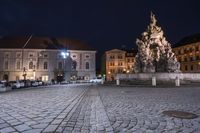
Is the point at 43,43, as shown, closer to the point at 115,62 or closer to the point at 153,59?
the point at 115,62

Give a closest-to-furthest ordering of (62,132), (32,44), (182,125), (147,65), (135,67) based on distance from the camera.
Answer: (62,132) < (182,125) < (147,65) < (135,67) < (32,44)

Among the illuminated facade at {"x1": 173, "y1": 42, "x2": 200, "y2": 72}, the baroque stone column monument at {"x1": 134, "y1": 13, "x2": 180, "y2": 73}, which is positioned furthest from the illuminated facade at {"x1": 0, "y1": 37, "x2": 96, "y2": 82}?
the illuminated facade at {"x1": 173, "y1": 42, "x2": 200, "y2": 72}

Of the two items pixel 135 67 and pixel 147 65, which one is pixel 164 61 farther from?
pixel 135 67

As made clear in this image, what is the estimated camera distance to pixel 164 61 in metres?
39.0

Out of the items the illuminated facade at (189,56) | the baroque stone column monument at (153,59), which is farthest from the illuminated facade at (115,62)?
the baroque stone column monument at (153,59)

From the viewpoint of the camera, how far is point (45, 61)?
6856 centimetres

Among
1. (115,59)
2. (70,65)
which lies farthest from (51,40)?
(115,59)

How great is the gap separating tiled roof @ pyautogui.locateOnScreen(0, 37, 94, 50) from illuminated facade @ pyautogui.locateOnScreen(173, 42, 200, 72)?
3850 centimetres

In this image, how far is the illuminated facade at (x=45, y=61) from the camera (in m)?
66.2

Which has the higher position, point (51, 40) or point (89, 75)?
point (51, 40)

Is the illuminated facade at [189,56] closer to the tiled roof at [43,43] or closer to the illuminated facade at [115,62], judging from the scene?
the illuminated facade at [115,62]

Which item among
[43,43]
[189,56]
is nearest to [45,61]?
[43,43]

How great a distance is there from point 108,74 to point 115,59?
7.79 m

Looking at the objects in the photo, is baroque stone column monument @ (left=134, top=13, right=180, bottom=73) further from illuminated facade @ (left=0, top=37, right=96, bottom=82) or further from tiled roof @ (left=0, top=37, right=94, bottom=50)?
tiled roof @ (left=0, top=37, right=94, bottom=50)
